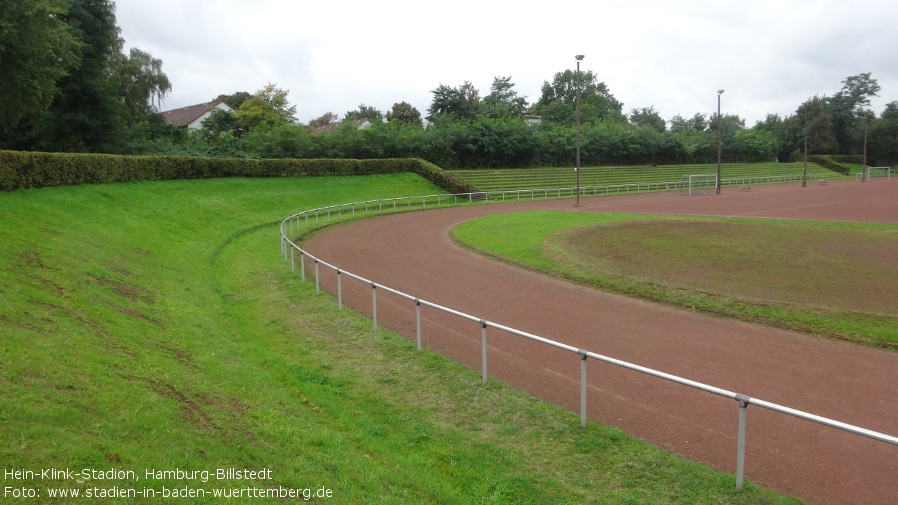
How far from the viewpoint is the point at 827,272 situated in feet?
46.6

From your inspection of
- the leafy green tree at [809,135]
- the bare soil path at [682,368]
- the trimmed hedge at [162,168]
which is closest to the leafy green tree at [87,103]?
the trimmed hedge at [162,168]

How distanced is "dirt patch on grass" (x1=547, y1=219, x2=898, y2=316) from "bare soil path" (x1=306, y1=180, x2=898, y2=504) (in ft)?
7.11

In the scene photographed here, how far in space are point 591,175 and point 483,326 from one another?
52934 millimetres

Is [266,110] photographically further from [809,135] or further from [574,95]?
[809,135]

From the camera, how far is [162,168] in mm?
27922

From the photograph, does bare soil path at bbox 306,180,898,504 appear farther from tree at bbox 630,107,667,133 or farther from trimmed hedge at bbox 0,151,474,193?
tree at bbox 630,107,667,133

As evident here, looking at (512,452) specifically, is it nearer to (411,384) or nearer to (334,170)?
(411,384)

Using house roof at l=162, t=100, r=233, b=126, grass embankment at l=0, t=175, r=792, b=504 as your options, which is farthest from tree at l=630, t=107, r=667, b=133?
grass embankment at l=0, t=175, r=792, b=504

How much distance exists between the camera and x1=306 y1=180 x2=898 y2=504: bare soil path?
18.5 ft

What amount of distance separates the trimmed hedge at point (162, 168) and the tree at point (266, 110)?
21968mm

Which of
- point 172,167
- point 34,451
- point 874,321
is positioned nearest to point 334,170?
point 172,167

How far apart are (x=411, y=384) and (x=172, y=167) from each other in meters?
25.7

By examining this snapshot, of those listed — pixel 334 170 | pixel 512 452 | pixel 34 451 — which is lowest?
pixel 512 452

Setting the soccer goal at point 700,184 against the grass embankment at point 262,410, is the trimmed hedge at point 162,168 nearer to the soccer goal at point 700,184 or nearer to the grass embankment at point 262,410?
the grass embankment at point 262,410
